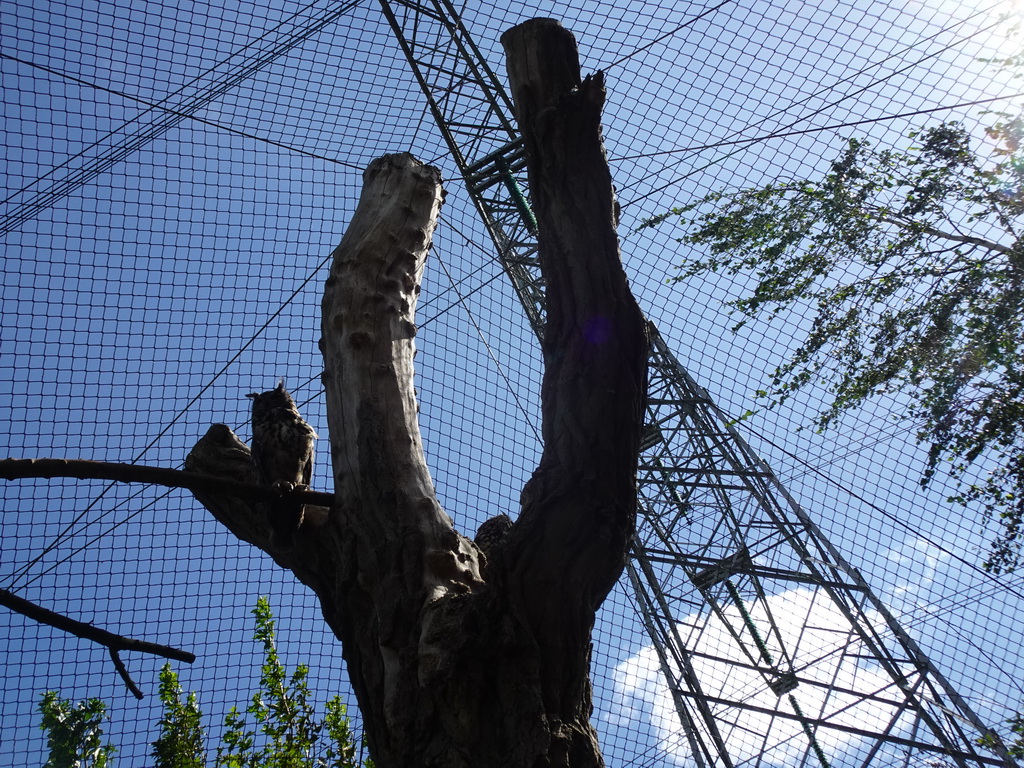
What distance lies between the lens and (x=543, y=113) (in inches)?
78.1

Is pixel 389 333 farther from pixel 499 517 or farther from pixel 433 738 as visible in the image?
pixel 499 517

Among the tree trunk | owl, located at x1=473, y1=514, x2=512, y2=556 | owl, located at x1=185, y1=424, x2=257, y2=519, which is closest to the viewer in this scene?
the tree trunk

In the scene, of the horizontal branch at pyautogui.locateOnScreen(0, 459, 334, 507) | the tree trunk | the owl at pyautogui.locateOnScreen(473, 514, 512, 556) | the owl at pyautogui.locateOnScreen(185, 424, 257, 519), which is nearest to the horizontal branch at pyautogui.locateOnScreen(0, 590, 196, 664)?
the horizontal branch at pyautogui.locateOnScreen(0, 459, 334, 507)

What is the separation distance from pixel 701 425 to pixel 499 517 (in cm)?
263

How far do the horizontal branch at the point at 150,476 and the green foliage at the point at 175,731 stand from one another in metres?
2.08

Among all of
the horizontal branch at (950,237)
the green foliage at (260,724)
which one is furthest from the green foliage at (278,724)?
the horizontal branch at (950,237)

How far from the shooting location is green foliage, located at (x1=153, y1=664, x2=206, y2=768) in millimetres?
3834

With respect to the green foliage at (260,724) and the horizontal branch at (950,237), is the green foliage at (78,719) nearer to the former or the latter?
the green foliage at (260,724)

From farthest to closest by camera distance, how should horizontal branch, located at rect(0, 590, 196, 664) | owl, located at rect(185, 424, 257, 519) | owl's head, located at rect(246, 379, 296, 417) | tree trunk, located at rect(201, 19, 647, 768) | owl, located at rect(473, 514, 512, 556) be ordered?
owl, located at rect(473, 514, 512, 556)
owl's head, located at rect(246, 379, 296, 417)
owl, located at rect(185, 424, 257, 519)
horizontal branch, located at rect(0, 590, 196, 664)
tree trunk, located at rect(201, 19, 647, 768)

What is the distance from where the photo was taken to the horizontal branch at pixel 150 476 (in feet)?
6.91

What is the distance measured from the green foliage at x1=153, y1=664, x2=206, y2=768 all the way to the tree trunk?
6.98ft

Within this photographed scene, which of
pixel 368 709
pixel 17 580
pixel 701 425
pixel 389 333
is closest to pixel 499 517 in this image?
pixel 389 333

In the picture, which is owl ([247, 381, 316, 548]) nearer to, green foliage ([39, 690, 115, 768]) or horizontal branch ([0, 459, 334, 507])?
horizontal branch ([0, 459, 334, 507])

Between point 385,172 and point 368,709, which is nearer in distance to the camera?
point 368,709
